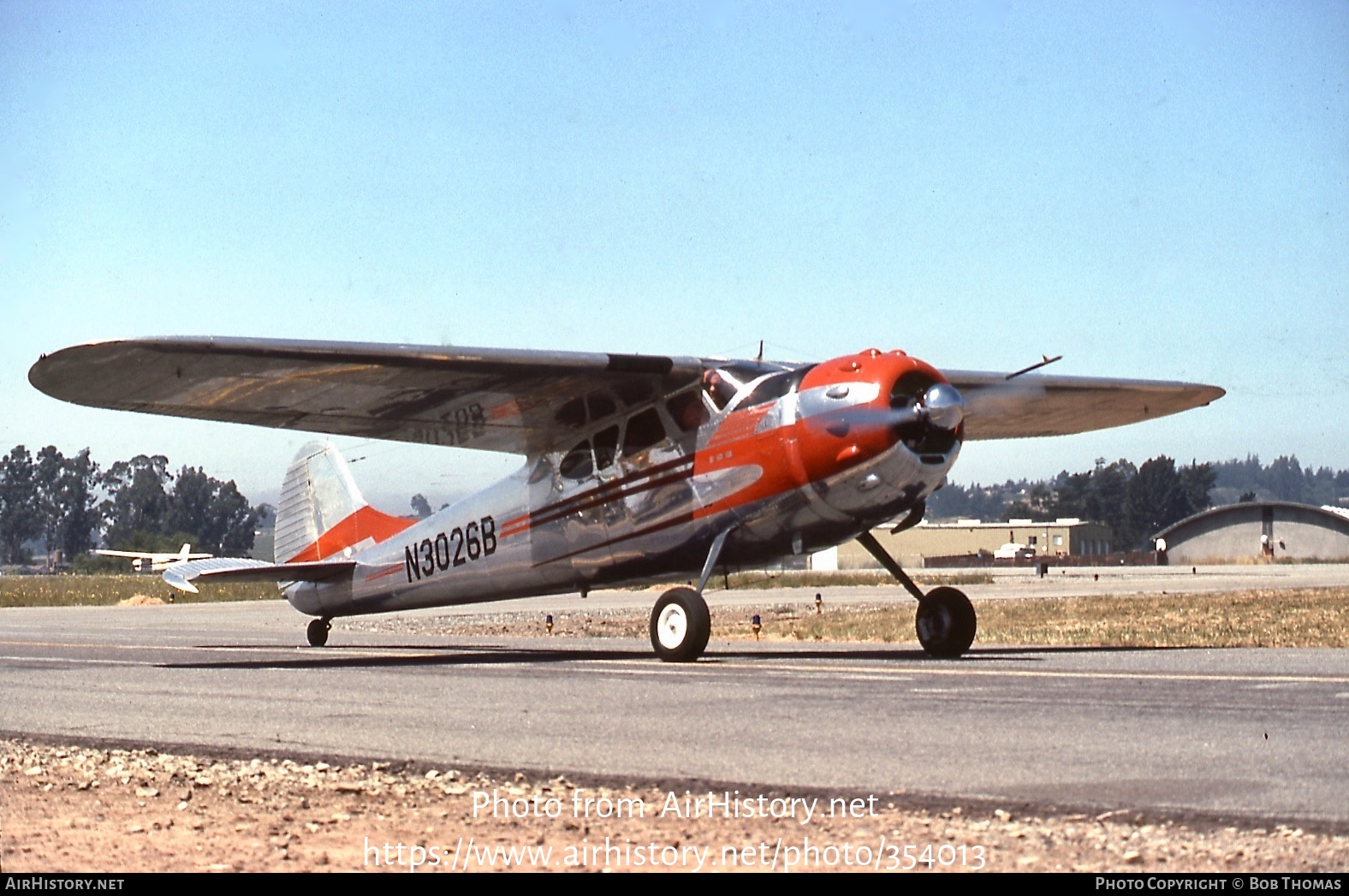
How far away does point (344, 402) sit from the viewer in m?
16.6

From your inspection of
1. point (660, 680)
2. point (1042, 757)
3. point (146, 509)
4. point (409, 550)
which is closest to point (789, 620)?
point (409, 550)

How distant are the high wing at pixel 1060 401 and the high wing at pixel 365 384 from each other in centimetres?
437

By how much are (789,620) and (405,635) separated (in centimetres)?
864

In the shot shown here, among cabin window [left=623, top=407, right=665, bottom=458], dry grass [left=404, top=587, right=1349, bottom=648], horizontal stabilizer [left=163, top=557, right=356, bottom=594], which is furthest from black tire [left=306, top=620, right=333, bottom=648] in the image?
cabin window [left=623, top=407, right=665, bottom=458]

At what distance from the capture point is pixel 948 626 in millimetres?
14953

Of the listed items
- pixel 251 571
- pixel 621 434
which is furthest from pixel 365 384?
pixel 251 571

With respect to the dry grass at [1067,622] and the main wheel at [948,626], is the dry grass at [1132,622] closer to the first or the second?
the dry grass at [1067,622]

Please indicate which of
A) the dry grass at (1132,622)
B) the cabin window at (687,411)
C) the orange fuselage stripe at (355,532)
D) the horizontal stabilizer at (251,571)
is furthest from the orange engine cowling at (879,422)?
the horizontal stabilizer at (251,571)

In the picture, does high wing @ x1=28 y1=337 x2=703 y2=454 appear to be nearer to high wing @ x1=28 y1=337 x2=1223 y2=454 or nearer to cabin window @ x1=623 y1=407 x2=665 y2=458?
high wing @ x1=28 y1=337 x2=1223 y2=454

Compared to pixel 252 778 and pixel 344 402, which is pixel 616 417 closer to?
pixel 344 402

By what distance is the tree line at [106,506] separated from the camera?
183 m

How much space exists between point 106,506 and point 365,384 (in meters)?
186

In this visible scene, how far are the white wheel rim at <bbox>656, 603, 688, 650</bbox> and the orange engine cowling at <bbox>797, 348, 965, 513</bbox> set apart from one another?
1900 mm
